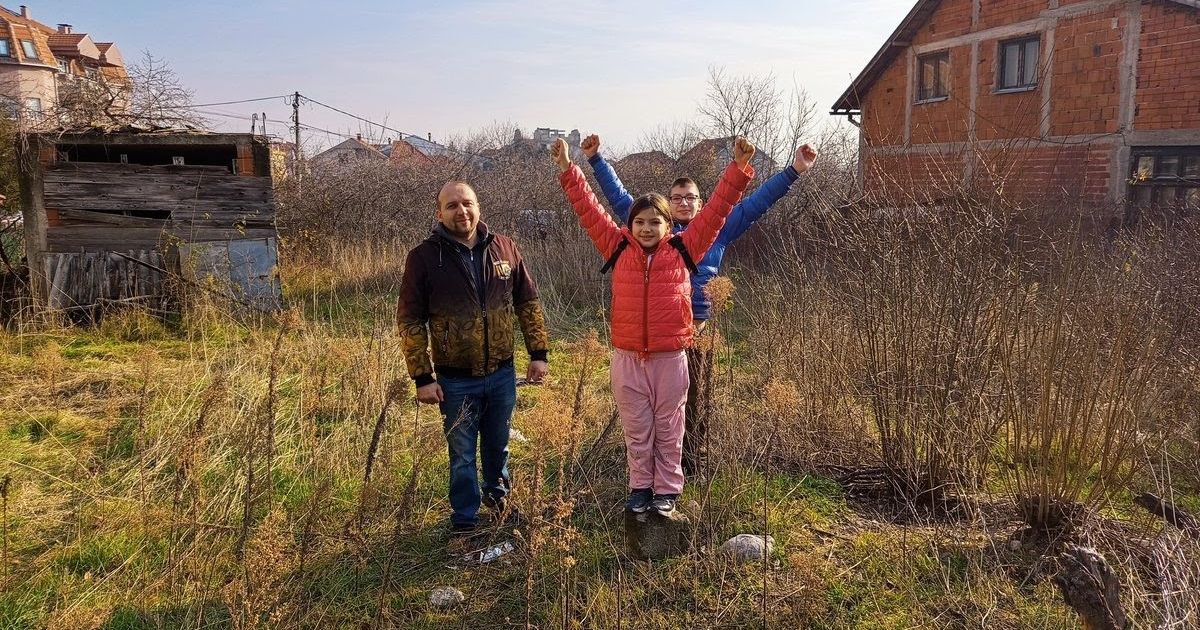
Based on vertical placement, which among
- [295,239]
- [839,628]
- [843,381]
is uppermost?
[295,239]

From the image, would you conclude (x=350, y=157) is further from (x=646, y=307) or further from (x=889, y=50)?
(x=646, y=307)

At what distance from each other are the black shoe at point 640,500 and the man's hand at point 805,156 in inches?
66.5

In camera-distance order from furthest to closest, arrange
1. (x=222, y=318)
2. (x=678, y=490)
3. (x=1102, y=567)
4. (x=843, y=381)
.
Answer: (x=222, y=318)
(x=843, y=381)
(x=678, y=490)
(x=1102, y=567)

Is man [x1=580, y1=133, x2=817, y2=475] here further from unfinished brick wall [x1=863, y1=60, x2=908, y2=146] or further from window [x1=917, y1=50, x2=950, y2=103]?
window [x1=917, y1=50, x2=950, y2=103]

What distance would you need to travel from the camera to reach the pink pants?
3238 mm

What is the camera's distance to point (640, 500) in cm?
331

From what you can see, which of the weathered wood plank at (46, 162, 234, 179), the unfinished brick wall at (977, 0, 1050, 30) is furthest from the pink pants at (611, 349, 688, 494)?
the unfinished brick wall at (977, 0, 1050, 30)

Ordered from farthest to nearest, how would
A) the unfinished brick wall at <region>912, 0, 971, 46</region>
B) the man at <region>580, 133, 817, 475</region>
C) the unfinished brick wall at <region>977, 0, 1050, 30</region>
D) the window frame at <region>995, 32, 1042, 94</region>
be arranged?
the unfinished brick wall at <region>912, 0, 971, 46</region> < the window frame at <region>995, 32, 1042, 94</region> < the unfinished brick wall at <region>977, 0, 1050, 30</region> < the man at <region>580, 133, 817, 475</region>

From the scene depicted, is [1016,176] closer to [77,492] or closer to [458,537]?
[458,537]

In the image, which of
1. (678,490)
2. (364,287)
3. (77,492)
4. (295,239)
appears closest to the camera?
(678,490)

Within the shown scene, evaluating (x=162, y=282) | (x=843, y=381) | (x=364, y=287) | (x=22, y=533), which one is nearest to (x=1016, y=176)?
(x=843, y=381)

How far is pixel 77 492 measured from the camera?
3.85 meters

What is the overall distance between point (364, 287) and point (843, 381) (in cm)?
837

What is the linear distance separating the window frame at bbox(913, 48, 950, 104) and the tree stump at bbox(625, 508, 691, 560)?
1445 cm
